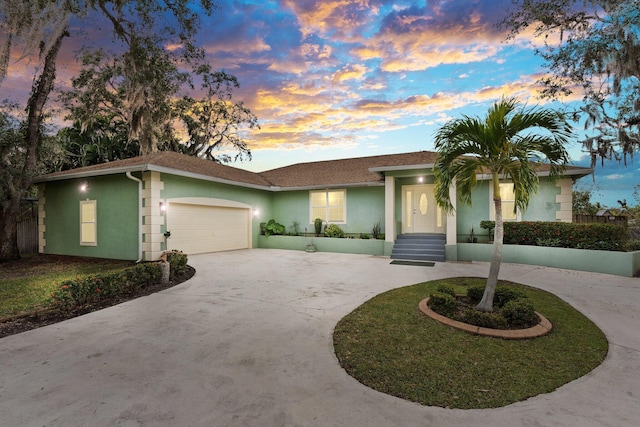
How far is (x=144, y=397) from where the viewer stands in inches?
93.7

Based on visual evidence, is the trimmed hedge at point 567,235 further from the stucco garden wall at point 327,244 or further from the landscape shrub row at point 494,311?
the landscape shrub row at point 494,311

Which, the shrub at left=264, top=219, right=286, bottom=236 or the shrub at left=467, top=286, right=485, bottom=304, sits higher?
the shrub at left=264, top=219, right=286, bottom=236

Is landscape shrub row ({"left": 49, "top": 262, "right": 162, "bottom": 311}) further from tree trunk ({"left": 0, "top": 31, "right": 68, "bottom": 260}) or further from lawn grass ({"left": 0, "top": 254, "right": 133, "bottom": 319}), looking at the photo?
tree trunk ({"left": 0, "top": 31, "right": 68, "bottom": 260})

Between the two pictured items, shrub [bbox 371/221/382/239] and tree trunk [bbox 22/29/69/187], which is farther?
shrub [bbox 371/221/382/239]

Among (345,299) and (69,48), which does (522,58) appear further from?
(69,48)

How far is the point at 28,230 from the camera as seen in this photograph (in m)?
11.7

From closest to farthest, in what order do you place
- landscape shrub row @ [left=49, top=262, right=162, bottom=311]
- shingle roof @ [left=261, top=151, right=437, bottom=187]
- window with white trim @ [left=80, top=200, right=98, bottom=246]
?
landscape shrub row @ [left=49, top=262, right=162, bottom=311]
window with white trim @ [left=80, top=200, right=98, bottom=246]
shingle roof @ [left=261, top=151, right=437, bottom=187]

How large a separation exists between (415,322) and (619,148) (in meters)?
15.4

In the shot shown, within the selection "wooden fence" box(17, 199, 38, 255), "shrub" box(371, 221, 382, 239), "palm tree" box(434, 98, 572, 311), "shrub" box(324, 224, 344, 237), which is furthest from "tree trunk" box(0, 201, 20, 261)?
"palm tree" box(434, 98, 572, 311)

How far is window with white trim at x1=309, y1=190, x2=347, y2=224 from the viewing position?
13.1 metres

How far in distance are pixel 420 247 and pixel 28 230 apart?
1538cm

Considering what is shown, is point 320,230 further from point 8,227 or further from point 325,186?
point 8,227

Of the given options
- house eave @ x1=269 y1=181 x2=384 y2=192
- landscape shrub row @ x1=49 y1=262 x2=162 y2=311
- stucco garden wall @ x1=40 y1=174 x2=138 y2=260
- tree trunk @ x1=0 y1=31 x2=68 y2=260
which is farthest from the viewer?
house eave @ x1=269 y1=181 x2=384 y2=192

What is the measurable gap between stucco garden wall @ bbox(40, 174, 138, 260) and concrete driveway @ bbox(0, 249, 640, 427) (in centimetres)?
533
